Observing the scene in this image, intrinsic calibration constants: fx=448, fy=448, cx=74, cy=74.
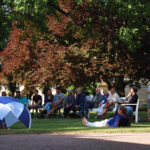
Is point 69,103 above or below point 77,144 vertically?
above

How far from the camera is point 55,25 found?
28359 mm

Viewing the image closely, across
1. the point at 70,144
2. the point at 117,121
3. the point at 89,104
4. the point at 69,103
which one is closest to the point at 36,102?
the point at 69,103

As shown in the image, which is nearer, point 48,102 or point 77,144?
point 77,144

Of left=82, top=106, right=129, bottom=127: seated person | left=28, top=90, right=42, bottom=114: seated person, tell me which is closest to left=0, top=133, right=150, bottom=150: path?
left=82, top=106, right=129, bottom=127: seated person

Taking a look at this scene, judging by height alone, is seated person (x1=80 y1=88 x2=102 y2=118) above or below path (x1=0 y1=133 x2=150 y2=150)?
above

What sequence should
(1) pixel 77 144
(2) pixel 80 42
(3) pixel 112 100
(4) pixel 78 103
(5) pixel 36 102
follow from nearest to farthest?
(1) pixel 77 144 → (3) pixel 112 100 → (4) pixel 78 103 → (5) pixel 36 102 → (2) pixel 80 42

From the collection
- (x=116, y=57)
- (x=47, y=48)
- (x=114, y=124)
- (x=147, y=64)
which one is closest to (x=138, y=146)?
(x=114, y=124)

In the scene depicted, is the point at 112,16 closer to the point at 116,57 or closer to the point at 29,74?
the point at 116,57

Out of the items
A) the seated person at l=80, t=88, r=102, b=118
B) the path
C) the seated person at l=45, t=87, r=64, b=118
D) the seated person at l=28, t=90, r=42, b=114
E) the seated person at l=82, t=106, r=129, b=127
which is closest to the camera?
the path

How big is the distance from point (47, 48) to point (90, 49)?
3.34 metres

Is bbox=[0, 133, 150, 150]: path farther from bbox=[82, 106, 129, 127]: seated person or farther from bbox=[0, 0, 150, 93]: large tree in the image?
bbox=[0, 0, 150, 93]: large tree

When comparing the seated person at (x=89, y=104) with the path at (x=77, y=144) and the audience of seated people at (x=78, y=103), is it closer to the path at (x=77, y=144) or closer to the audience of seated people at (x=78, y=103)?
the audience of seated people at (x=78, y=103)

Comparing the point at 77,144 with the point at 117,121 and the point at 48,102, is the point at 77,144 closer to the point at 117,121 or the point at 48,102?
the point at 117,121

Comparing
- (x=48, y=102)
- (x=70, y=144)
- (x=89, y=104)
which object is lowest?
(x=70, y=144)
